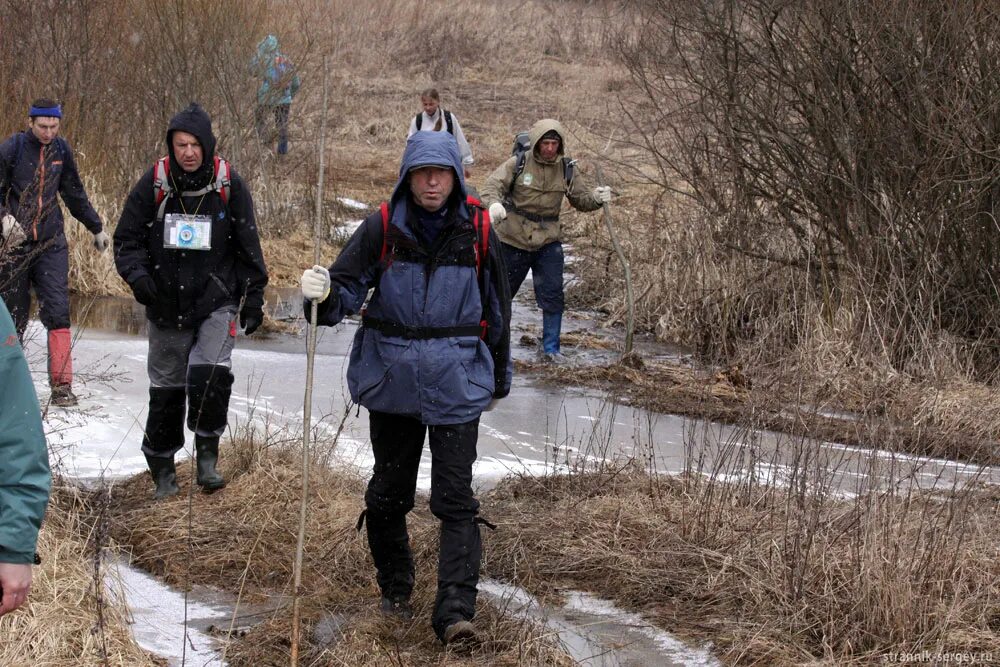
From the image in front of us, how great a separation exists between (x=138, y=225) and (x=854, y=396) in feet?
16.4

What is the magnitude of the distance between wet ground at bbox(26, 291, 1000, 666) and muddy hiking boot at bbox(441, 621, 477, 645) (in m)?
0.31

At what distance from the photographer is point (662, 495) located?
5973mm

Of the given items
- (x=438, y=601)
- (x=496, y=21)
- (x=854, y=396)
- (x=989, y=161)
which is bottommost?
(x=438, y=601)

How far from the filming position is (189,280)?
5902 millimetres

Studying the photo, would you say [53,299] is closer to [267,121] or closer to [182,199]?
[182,199]

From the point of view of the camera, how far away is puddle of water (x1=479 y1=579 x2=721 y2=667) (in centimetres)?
446

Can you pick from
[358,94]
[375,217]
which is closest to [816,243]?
[375,217]

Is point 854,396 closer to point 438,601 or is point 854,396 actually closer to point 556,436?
point 556,436

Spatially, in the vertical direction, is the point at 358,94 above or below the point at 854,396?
above

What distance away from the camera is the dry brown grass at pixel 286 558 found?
14.2ft

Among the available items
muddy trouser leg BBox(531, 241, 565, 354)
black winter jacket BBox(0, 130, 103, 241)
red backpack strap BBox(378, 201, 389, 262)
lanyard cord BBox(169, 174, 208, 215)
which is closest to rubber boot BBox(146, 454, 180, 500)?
lanyard cord BBox(169, 174, 208, 215)

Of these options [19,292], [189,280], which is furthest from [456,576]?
[19,292]

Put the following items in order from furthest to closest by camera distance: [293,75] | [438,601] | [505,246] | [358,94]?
[358,94] → [293,75] → [505,246] → [438,601]

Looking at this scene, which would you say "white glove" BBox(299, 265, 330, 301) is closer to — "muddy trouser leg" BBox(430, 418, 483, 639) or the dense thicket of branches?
"muddy trouser leg" BBox(430, 418, 483, 639)
